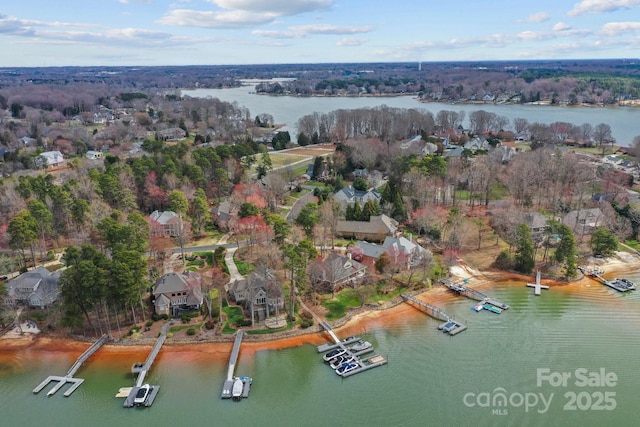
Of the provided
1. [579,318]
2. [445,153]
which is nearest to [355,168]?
[445,153]

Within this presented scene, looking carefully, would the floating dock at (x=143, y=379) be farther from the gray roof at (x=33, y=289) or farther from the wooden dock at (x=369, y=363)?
the wooden dock at (x=369, y=363)

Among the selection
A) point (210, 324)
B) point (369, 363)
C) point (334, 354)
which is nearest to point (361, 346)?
point (369, 363)

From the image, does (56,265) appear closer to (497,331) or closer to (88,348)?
(88,348)

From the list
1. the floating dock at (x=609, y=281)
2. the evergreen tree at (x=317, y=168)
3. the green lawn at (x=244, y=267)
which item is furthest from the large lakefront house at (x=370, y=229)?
the evergreen tree at (x=317, y=168)

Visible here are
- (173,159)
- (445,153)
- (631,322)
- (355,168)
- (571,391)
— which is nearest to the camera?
(571,391)

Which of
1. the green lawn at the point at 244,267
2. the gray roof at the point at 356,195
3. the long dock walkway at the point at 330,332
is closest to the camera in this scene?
the long dock walkway at the point at 330,332

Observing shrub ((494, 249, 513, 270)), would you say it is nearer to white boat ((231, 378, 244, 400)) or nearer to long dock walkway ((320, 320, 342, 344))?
long dock walkway ((320, 320, 342, 344))
